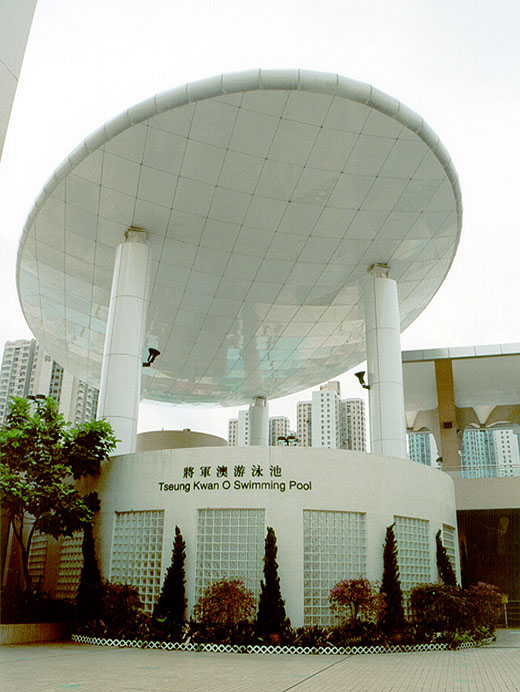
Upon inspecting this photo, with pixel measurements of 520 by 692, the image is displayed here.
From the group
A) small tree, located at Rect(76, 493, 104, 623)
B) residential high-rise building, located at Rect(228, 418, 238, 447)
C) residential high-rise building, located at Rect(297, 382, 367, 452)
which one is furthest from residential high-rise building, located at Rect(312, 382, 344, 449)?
small tree, located at Rect(76, 493, 104, 623)

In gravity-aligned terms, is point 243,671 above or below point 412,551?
below

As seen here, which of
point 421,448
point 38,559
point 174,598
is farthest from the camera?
point 421,448

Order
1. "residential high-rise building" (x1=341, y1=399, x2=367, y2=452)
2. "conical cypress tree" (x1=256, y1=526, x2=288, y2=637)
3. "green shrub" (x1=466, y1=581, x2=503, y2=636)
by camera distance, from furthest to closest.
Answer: "residential high-rise building" (x1=341, y1=399, x2=367, y2=452), "green shrub" (x1=466, y1=581, x2=503, y2=636), "conical cypress tree" (x1=256, y1=526, x2=288, y2=637)

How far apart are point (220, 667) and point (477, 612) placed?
796cm

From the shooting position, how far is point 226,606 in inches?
527

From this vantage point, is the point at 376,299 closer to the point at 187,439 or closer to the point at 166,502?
the point at 166,502

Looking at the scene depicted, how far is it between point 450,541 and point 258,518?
6594 millimetres

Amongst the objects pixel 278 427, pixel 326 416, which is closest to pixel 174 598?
pixel 326 416

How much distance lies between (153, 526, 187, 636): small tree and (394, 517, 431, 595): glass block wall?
5.37 metres

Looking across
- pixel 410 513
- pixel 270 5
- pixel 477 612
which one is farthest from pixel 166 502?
pixel 270 5

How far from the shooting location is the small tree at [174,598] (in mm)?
13664

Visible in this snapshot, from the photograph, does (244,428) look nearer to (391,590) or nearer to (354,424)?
(354,424)

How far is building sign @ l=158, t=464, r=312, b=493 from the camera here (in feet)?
48.8

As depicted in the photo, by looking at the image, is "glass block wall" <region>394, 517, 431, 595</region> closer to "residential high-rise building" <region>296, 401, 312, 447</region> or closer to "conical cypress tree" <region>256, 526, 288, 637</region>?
"conical cypress tree" <region>256, 526, 288, 637</region>
